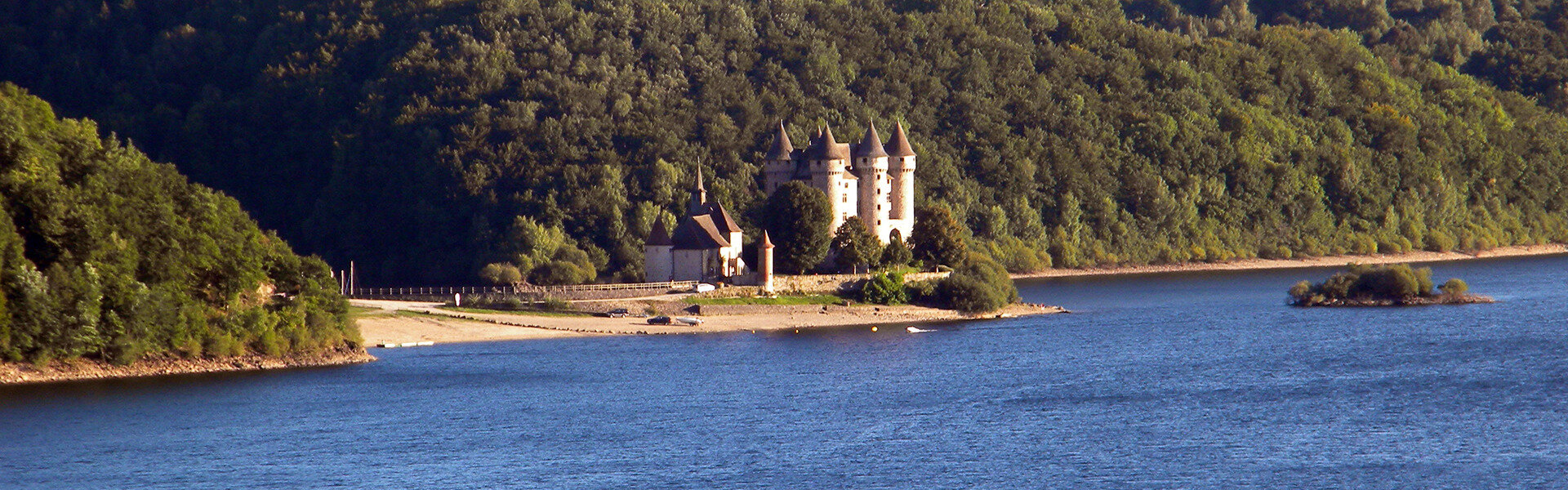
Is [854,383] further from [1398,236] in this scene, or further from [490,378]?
[1398,236]

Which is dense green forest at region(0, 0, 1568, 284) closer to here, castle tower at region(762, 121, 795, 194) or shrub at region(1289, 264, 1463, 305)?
castle tower at region(762, 121, 795, 194)

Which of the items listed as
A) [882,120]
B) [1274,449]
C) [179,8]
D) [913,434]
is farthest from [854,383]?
[179,8]

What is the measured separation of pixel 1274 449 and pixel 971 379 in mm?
15733

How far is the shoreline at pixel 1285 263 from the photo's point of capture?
131m

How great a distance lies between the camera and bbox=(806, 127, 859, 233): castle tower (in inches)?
3659

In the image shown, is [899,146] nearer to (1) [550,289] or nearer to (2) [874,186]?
(2) [874,186]

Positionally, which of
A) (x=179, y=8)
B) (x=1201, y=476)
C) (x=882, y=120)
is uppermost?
(x=179, y=8)

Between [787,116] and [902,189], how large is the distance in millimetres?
30558

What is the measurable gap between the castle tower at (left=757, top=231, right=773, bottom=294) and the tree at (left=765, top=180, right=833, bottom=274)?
1879mm

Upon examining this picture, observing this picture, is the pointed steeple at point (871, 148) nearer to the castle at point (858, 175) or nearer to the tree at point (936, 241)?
the castle at point (858, 175)

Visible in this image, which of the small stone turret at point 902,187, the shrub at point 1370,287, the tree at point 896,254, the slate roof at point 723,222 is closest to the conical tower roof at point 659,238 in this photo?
the slate roof at point 723,222

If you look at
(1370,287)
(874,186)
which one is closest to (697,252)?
(874,186)

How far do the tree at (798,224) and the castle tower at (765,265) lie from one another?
1.88 meters

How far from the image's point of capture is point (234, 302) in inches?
2498
